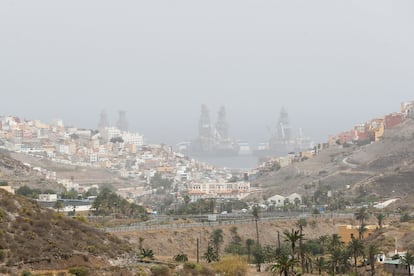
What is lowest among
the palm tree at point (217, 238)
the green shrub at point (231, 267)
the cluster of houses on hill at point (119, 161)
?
the green shrub at point (231, 267)

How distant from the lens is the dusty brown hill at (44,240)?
30422mm

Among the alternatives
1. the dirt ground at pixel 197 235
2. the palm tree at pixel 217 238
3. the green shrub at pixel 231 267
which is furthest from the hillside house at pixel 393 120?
the green shrub at pixel 231 267

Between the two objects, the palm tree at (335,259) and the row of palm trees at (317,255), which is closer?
the row of palm trees at (317,255)

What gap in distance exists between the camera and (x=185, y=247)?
6066 cm

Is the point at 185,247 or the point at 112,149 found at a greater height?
the point at 112,149

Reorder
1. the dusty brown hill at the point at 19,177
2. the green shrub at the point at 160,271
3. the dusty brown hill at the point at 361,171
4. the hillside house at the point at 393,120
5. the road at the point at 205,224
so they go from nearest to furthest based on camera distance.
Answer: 1. the green shrub at the point at 160,271
2. the road at the point at 205,224
3. the dusty brown hill at the point at 19,177
4. the dusty brown hill at the point at 361,171
5. the hillside house at the point at 393,120

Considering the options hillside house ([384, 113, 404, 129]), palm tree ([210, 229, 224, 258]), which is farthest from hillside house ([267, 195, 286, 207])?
hillside house ([384, 113, 404, 129])

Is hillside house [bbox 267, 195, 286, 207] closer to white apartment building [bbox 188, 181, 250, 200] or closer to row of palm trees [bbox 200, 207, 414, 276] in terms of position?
white apartment building [bbox 188, 181, 250, 200]

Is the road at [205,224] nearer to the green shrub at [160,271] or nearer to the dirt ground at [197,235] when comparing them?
the dirt ground at [197,235]

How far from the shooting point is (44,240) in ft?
105

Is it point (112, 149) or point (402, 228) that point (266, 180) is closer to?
point (112, 149)

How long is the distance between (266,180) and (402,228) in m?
79.9

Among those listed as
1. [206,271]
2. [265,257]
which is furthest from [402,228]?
[206,271]

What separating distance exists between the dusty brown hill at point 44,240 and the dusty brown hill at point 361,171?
211 ft
